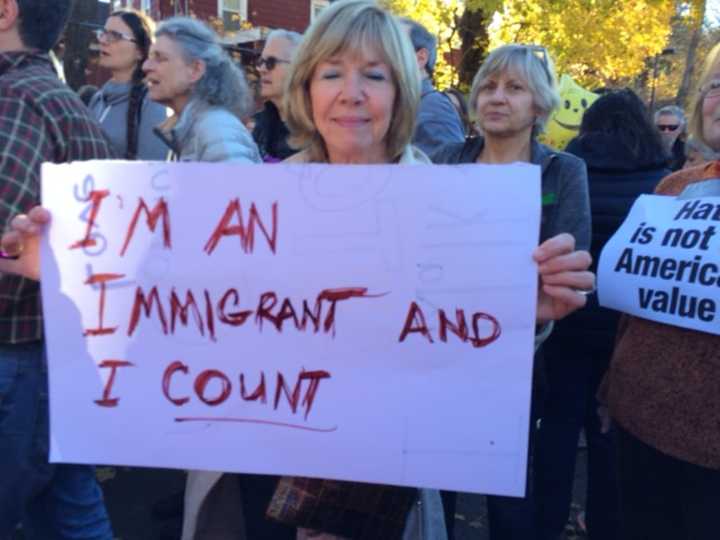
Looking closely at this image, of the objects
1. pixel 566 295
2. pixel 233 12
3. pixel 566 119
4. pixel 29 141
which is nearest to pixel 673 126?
pixel 566 119

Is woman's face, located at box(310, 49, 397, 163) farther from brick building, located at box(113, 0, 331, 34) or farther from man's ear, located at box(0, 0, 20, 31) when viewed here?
brick building, located at box(113, 0, 331, 34)

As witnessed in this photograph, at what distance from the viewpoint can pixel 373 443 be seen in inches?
58.2

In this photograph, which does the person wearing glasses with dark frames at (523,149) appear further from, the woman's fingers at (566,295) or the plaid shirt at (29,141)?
the plaid shirt at (29,141)

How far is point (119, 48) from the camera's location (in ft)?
13.4

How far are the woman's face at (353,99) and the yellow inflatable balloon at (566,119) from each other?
392 cm

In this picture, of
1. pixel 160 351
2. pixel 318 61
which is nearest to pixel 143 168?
pixel 160 351

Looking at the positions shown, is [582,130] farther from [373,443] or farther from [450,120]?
[373,443]

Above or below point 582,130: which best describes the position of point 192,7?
above

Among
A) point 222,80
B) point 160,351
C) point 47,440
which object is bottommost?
point 47,440

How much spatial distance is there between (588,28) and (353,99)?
14153mm

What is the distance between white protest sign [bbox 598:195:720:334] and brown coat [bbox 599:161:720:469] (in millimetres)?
60

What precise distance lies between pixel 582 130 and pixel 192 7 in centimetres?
1395

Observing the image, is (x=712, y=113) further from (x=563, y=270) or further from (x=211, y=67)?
(x=211, y=67)

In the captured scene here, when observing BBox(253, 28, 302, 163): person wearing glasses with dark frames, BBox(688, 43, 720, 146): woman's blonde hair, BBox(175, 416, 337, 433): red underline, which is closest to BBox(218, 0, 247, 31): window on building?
BBox(253, 28, 302, 163): person wearing glasses with dark frames
